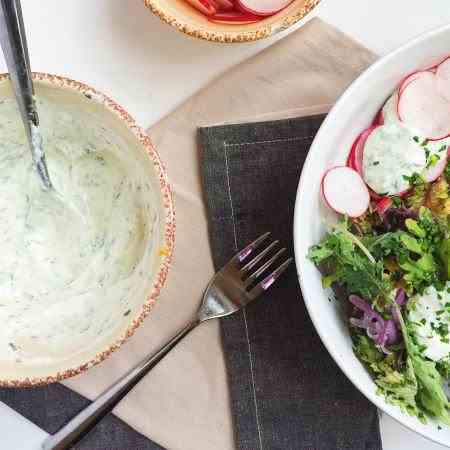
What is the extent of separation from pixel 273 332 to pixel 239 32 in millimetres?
554

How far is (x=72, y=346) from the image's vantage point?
1.27 metres

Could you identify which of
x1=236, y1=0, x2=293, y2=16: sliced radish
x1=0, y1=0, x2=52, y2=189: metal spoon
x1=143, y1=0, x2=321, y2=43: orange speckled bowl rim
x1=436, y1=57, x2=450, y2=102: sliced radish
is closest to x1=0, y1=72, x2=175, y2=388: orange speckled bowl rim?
x1=0, y1=0, x2=52, y2=189: metal spoon

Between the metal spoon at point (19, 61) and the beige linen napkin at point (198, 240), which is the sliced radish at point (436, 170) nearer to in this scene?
the beige linen napkin at point (198, 240)

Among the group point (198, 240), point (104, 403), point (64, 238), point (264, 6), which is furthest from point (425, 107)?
point (104, 403)

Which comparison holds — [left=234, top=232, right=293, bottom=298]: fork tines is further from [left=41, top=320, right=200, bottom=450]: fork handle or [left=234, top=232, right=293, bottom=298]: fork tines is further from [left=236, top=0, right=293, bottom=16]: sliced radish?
[left=236, top=0, right=293, bottom=16]: sliced radish

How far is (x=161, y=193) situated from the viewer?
45.4 inches

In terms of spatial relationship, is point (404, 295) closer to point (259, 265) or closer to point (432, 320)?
point (432, 320)

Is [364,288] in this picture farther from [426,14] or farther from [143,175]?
[426,14]

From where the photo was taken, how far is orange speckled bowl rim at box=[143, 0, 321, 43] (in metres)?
1.24

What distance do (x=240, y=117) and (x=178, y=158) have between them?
14 centimetres

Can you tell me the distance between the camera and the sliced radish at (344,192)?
50.2 inches

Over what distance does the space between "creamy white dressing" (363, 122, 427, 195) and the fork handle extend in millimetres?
427

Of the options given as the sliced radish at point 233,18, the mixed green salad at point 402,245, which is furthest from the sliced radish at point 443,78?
the sliced radish at point 233,18

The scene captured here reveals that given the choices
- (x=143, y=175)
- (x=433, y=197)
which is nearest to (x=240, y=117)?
(x=143, y=175)
